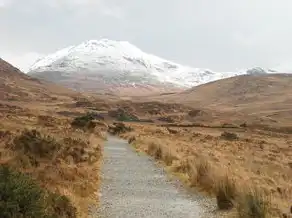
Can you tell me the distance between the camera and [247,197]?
10273 millimetres

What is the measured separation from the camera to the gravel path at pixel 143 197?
1159 cm

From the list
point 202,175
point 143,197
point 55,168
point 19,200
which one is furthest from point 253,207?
point 55,168

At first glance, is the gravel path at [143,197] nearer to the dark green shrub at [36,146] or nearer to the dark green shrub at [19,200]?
the dark green shrub at [36,146]

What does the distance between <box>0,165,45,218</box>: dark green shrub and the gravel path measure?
2.94m

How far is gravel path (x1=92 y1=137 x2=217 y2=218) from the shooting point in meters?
11.6

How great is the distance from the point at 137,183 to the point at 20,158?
12.3ft

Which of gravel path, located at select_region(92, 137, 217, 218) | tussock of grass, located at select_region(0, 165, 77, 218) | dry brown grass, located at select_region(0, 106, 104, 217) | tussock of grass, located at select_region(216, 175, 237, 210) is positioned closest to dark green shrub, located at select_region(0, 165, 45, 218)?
tussock of grass, located at select_region(0, 165, 77, 218)

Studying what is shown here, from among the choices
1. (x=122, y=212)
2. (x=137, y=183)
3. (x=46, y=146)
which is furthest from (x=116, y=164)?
(x=122, y=212)

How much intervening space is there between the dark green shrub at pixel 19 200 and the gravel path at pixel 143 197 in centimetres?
294

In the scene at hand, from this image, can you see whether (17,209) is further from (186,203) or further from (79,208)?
(186,203)

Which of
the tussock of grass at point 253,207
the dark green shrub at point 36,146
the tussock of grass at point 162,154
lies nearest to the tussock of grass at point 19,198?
the tussock of grass at point 253,207

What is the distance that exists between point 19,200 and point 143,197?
20.5 feet

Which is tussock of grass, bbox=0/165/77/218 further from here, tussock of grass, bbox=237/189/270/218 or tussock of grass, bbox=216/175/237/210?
tussock of grass, bbox=216/175/237/210

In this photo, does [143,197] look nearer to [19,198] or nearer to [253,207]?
[253,207]
